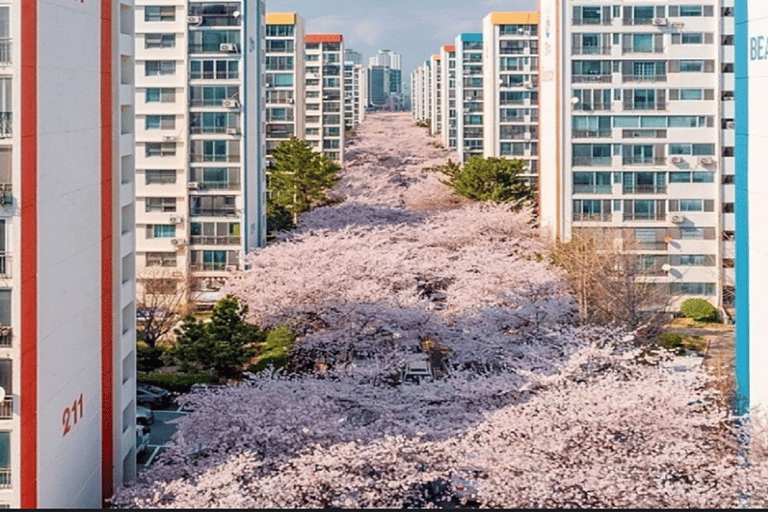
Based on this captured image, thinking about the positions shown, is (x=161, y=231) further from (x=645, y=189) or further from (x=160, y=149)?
(x=645, y=189)

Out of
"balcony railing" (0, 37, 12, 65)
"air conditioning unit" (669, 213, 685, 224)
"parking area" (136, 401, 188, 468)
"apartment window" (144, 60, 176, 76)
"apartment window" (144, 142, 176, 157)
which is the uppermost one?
"apartment window" (144, 60, 176, 76)

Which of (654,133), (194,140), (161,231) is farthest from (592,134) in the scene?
(161,231)

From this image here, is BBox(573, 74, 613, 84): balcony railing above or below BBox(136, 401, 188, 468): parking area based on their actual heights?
above

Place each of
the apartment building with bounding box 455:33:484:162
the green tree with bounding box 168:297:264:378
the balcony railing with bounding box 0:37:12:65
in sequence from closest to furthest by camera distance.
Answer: the balcony railing with bounding box 0:37:12:65, the green tree with bounding box 168:297:264:378, the apartment building with bounding box 455:33:484:162

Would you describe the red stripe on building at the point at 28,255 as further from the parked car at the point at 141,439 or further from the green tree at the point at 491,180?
the green tree at the point at 491,180

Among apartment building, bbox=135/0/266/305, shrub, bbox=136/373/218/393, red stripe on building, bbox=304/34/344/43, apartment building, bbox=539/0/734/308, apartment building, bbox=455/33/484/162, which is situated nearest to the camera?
shrub, bbox=136/373/218/393

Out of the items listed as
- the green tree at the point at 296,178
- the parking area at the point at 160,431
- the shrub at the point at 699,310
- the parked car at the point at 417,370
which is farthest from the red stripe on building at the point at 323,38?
the parking area at the point at 160,431

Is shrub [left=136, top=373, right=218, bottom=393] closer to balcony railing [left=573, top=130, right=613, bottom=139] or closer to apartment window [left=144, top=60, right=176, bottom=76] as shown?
apartment window [left=144, top=60, right=176, bottom=76]

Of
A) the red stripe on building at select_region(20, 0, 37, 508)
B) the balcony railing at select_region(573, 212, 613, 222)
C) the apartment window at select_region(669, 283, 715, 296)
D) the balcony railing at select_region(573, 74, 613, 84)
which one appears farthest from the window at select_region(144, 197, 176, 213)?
the red stripe on building at select_region(20, 0, 37, 508)

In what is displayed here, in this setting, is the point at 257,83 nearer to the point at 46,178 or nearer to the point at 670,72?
the point at 670,72
